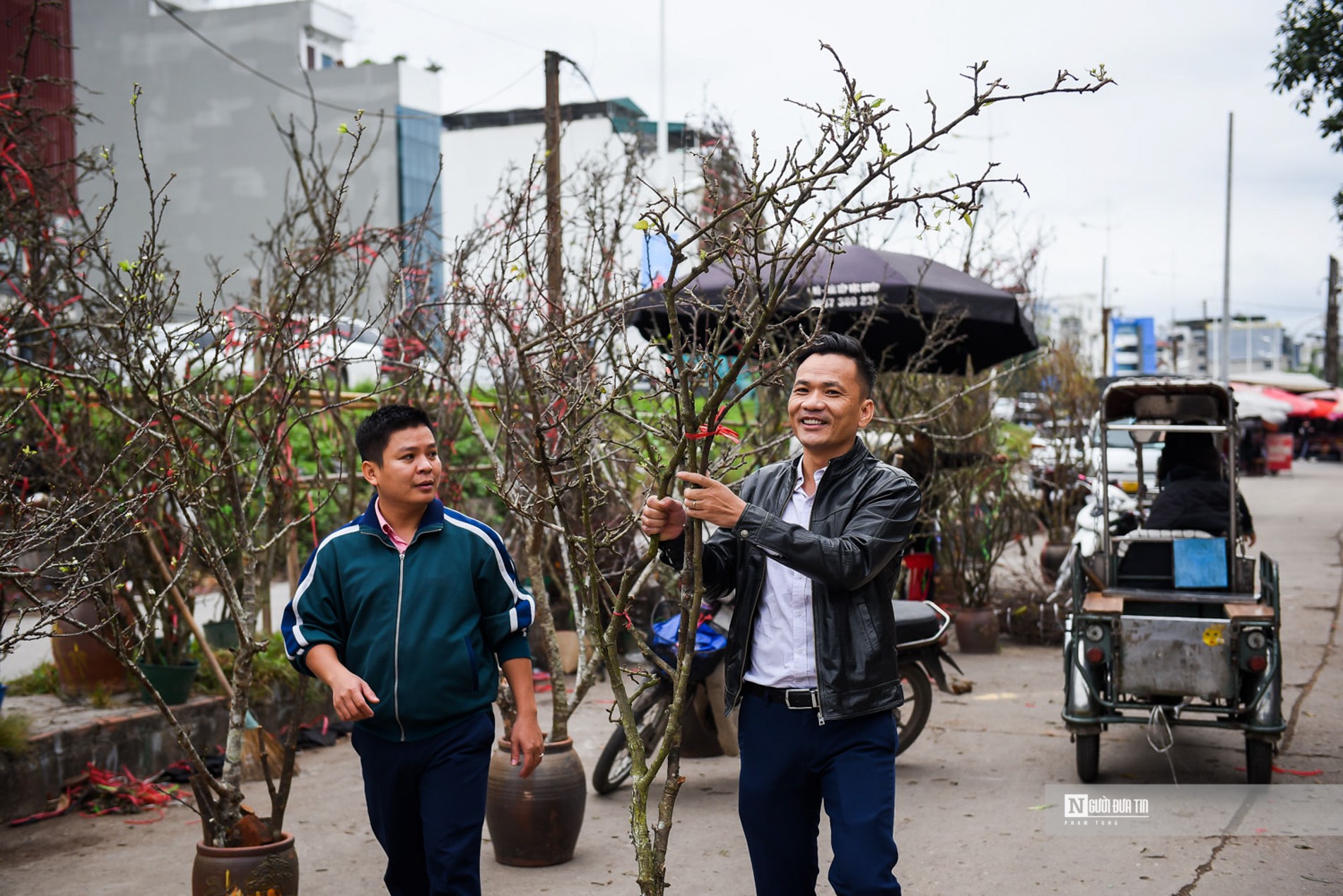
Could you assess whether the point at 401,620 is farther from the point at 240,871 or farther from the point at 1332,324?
the point at 1332,324

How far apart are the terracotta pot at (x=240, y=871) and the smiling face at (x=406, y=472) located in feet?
4.85

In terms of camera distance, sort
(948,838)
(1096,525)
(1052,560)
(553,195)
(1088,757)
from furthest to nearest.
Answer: (1052,560), (1096,525), (553,195), (1088,757), (948,838)

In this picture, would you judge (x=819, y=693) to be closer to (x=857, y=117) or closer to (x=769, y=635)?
(x=769, y=635)

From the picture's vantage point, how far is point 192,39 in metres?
45.7

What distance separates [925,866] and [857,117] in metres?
3.67

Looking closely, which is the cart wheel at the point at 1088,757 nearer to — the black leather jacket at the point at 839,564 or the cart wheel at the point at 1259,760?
the cart wheel at the point at 1259,760

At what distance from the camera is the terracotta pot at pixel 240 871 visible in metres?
4.26

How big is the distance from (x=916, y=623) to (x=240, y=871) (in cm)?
373

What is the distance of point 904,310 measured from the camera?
835cm

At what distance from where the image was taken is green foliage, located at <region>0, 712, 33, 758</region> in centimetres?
592

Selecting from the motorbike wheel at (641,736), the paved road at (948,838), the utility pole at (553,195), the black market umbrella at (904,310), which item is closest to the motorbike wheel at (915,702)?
the paved road at (948,838)

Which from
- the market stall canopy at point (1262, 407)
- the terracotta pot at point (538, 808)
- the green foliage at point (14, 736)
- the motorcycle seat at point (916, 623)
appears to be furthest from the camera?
the market stall canopy at point (1262, 407)

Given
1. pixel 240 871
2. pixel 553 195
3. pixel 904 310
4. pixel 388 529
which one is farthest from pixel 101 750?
pixel 904 310

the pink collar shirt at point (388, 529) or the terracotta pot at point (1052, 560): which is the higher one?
the pink collar shirt at point (388, 529)
